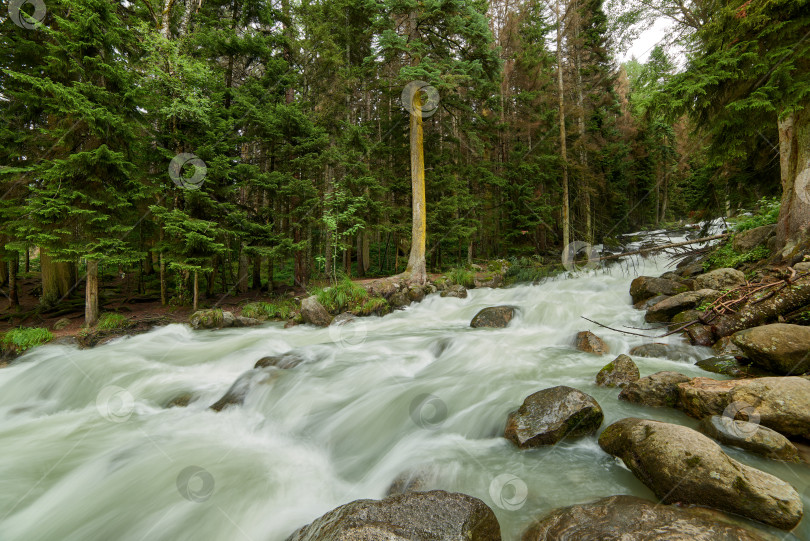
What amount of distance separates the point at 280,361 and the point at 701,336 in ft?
23.1

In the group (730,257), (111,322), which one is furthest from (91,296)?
(730,257)

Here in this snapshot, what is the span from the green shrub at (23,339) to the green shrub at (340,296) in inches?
240

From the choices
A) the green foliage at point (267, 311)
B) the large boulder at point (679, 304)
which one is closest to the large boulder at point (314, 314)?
the green foliage at point (267, 311)

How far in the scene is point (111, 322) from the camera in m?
8.34

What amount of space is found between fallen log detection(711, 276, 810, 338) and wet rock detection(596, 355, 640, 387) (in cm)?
194

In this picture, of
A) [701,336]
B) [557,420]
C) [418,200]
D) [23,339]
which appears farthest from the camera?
[418,200]

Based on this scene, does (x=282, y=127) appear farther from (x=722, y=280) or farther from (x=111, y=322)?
(x=722, y=280)

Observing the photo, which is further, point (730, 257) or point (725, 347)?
point (730, 257)

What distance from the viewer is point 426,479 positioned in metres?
3.05

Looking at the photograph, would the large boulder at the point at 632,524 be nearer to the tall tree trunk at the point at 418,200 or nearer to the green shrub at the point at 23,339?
the tall tree trunk at the point at 418,200

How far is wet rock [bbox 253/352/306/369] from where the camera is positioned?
235 inches

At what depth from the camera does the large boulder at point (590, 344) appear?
5902mm

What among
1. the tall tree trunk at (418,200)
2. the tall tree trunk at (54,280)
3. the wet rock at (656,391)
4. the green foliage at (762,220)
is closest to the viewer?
the wet rock at (656,391)

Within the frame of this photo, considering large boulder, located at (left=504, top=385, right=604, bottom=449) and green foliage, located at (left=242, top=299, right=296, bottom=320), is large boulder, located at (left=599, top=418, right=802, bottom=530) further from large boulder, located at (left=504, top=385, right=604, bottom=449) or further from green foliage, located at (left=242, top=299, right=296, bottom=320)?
green foliage, located at (left=242, top=299, right=296, bottom=320)
